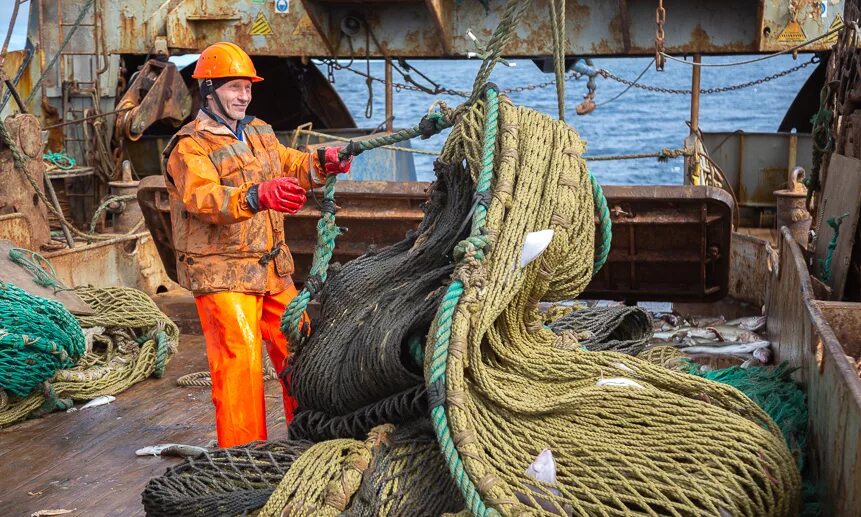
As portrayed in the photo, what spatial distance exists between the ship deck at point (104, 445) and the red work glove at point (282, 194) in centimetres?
129

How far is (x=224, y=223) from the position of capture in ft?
14.4

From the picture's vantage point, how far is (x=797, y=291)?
4859 mm

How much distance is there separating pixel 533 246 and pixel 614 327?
1.47 metres

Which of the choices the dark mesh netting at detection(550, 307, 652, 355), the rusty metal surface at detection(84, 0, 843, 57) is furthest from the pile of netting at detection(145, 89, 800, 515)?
the rusty metal surface at detection(84, 0, 843, 57)

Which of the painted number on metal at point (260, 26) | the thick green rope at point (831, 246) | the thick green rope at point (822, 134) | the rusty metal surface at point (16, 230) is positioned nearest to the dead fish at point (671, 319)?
the thick green rope at point (822, 134)

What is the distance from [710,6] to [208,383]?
6.45 m

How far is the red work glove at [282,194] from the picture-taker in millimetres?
4129

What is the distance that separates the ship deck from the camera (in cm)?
443

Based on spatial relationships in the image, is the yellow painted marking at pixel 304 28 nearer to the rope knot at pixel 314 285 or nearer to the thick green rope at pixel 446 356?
the rope knot at pixel 314 285

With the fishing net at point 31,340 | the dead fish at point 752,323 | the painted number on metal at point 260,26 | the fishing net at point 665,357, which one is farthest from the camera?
the painted number on metal at point 260,26

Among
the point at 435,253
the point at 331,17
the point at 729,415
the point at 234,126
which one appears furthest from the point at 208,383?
the point at 331,17

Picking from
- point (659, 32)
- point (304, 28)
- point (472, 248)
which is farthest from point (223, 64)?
point (304, 28)

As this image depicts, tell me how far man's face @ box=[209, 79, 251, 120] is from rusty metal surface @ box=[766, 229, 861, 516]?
2417mm

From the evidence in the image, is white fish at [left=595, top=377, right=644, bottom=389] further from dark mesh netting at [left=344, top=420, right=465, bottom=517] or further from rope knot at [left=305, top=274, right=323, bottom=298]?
rope knot at [left=305, top=274, right=323, bottom=298]
